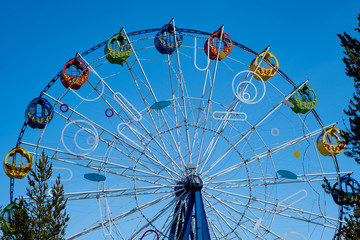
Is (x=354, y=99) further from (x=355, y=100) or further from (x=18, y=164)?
(x=18, y=164)

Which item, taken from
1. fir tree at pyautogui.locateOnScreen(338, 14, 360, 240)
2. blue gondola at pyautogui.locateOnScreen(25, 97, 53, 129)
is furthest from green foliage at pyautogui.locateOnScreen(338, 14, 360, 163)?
blue gondola at pyautogui.locateOnScreen(25, 97, 53, 129)

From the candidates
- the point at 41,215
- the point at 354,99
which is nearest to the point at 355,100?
the point at 354,99

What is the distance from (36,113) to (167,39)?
6.23 meters

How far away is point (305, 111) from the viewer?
24.3 meters

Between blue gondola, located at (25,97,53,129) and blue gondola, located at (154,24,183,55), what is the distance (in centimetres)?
518

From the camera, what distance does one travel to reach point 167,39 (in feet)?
77.2

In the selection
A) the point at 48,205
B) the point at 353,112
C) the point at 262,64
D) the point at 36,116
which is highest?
the point at 262,64

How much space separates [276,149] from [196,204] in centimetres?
452

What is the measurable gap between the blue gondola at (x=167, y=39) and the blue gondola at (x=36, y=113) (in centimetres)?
518

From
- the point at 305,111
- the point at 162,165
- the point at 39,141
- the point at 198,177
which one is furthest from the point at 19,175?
the point at 305,111

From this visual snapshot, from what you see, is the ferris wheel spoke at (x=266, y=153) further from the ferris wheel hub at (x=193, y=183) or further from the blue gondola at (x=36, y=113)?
the blue gondola at (x=36, y=113)

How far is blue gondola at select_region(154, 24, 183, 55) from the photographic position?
922 inches

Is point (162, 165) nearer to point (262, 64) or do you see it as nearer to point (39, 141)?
point (39, 141)

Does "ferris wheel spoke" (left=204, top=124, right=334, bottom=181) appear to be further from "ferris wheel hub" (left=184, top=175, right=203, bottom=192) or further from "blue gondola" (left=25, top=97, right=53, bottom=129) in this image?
"blue gondola" (left=25, top=97, right=53, bottom=129)
